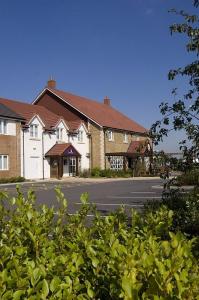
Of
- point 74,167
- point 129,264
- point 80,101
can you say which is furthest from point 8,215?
point 80,101

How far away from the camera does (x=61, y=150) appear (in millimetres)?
43969

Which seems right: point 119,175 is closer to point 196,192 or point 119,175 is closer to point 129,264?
point 196,192

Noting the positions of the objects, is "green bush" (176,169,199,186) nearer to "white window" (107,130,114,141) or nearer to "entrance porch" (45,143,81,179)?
"entrance porch" (45,143,81,179)

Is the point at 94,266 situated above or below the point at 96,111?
below

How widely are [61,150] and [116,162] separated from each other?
33.8 ft

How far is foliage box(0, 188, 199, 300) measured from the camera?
7.44ft

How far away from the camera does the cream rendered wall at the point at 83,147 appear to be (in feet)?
159

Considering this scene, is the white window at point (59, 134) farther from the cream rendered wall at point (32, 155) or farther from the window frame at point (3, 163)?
the window frame at point (3, 163)

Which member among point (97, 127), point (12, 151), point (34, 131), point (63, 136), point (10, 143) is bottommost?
point (12, 151)

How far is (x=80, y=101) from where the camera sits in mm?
54906

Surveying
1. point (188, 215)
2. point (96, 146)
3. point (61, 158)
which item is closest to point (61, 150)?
point (61, 158)

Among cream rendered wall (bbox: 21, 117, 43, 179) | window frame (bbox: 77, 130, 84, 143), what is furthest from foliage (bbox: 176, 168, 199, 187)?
window frame (bbox: 77, 130, 84, 143)

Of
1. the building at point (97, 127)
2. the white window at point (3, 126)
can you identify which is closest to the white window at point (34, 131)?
the white window at point (3, 126)

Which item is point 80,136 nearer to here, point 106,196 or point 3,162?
point 3,162
